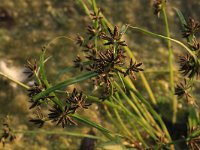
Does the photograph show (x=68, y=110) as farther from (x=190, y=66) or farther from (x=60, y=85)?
(x=190, y=66)

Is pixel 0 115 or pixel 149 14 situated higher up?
pixel 149 14

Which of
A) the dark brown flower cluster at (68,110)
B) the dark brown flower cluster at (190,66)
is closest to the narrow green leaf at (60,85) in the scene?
the dark brown flower cluster at (68,110)

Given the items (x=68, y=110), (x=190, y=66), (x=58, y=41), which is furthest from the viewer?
(x=58, y=41)

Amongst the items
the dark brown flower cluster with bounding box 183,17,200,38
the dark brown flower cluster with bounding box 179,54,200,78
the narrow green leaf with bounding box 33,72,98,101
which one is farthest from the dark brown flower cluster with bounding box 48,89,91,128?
the dark brown flower cluster with bounding box 183,17,200,38

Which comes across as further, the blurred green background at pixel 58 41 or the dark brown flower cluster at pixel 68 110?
the blurred green background at pixel 58 41

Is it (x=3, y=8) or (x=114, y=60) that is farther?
(x=3, y=8)

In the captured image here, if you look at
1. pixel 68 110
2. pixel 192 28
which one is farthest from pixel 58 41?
pixel 68 110

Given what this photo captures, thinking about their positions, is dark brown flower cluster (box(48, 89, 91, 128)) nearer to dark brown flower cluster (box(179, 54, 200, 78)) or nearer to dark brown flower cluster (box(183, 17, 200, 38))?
dark brown flower cluster (box(179, 54, 200, 78))

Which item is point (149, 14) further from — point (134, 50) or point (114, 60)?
point (114, 60)

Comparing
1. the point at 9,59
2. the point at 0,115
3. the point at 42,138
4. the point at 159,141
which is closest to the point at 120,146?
the point at 159,141

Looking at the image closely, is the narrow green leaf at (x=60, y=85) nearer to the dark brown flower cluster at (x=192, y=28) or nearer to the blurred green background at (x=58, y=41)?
the dark brown flower cluster at (x=192, y=28)

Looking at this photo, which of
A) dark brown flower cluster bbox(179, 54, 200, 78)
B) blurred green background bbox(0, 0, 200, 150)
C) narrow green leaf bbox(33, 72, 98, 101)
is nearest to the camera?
narrow green leaf bbox(33, 72, 98, 101)
